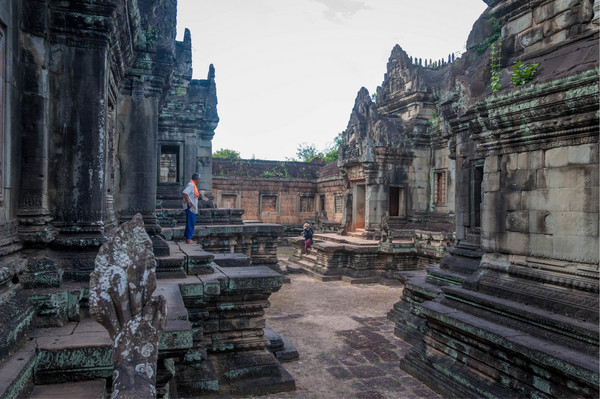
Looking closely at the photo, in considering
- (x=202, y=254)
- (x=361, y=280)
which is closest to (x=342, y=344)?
(x=202, y=254)

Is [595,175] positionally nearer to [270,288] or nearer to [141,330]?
[270,288]

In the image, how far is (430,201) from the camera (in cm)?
1564

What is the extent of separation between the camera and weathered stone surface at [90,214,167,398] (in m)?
2.45

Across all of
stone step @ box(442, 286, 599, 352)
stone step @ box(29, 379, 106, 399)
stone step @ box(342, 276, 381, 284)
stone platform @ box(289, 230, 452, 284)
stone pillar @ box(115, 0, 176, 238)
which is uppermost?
stone pillar @ box(115, 0, 176, 238)

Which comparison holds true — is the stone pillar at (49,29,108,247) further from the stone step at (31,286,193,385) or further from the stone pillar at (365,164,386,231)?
the stone pillar at (365,164,386,231)

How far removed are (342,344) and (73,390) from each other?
15.3 ft

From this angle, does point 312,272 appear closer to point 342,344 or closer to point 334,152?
point 342,344

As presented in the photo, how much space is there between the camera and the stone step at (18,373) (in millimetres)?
2525

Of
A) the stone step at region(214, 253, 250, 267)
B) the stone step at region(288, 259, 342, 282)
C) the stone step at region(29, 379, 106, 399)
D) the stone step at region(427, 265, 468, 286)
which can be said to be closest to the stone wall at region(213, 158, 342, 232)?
the stone step at region(288, 259, 342, 282)

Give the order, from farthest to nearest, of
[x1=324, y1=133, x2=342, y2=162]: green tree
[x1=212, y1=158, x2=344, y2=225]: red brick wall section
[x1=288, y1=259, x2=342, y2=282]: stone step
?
[x1=324, y1=133, x2=342, y2=162]: green tree < [x1=212, y1=158, x2=344, y2=225]: red brick wall section < [x1=288, y1=259, x2=342, y2=282]: stone step

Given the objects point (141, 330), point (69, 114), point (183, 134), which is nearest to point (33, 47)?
point (69, 114)

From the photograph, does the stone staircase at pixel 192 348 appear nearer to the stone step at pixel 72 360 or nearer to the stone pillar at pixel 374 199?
the stone step at pixel 72 360

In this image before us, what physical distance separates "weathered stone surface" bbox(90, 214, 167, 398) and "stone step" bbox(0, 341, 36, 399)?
67cm

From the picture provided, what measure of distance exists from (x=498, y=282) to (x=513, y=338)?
88 cm
